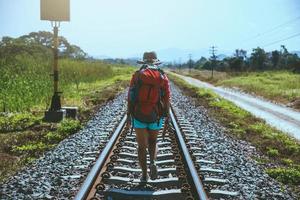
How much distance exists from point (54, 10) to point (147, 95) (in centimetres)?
846

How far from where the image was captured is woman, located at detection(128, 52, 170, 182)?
245 inches

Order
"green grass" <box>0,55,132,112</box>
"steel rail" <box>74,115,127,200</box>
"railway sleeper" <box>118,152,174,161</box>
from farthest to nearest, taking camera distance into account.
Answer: "green grass" <box>0,55,132,112</box> → "railway sleeper" <box>118,152,174,161</box> → "steel rail" <box>74,115,127,200</box>

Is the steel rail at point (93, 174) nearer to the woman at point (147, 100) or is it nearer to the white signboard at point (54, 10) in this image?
the woman at point (147, 100)

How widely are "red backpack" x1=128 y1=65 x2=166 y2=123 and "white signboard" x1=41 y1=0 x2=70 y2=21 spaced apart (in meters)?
8.21

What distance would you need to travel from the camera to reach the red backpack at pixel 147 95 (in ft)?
20.4

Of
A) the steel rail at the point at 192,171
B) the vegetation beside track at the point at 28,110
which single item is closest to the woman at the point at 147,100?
the steel rail at the point at 192,171

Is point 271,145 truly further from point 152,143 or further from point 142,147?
point 142,147

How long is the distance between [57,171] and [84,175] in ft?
1.94

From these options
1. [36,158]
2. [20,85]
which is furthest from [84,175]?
[20,85]

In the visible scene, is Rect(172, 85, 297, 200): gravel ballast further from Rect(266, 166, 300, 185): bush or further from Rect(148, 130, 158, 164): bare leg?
Rect(148, 130, 158, 164): bare leg

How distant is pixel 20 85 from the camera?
16.8 meters

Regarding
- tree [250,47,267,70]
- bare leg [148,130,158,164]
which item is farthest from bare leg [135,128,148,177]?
tree [250,47,267,70]

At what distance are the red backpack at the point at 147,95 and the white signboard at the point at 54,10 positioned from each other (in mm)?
8209

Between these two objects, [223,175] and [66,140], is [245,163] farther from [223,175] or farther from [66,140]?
[66,140]
